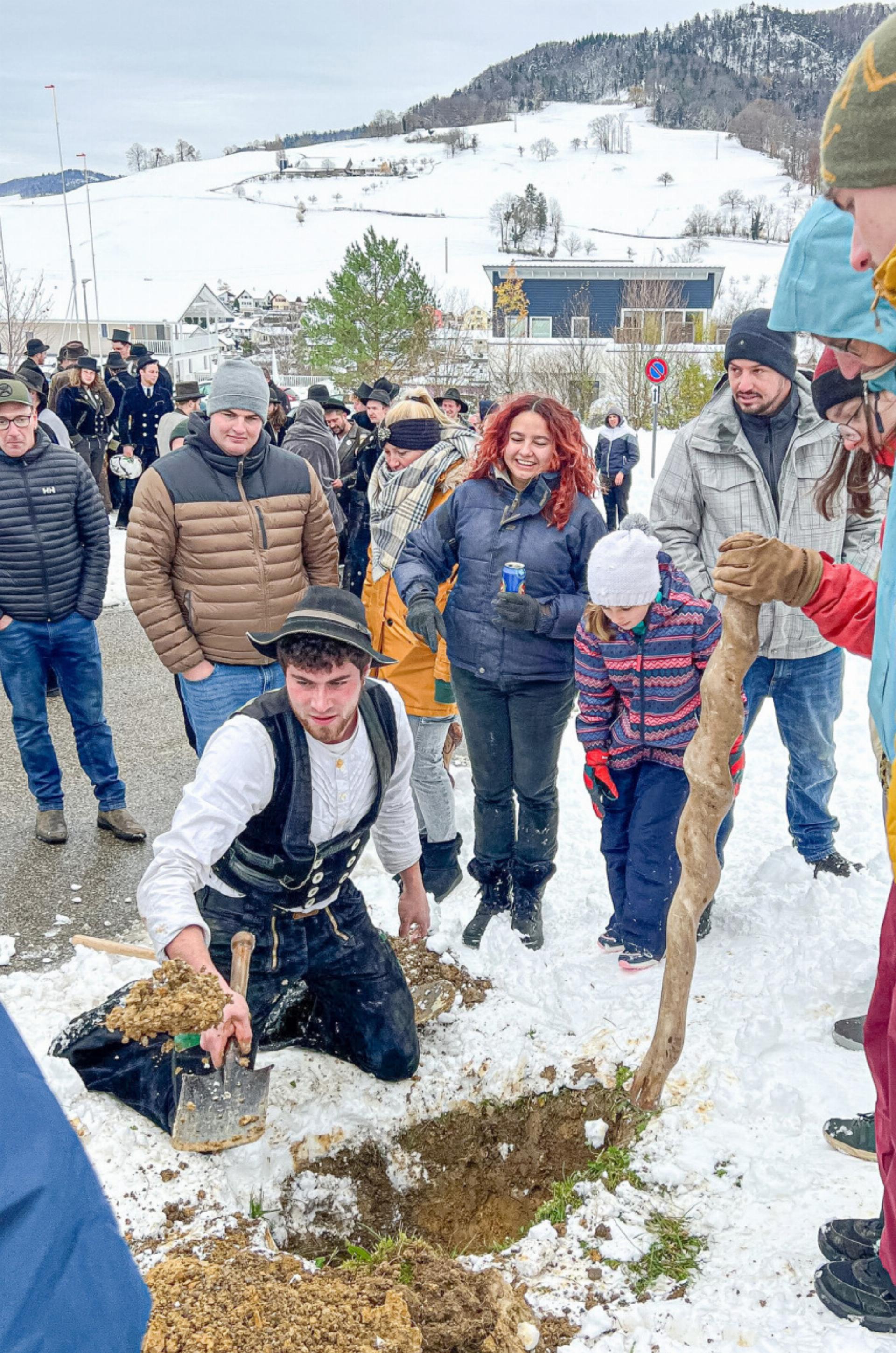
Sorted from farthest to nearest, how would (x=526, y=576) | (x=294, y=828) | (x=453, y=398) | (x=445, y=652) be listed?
(x=453, y=398), (x=445, y=652), (x=526, y=576), (x=294, y=828)

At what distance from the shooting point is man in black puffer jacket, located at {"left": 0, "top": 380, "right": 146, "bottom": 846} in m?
5.13

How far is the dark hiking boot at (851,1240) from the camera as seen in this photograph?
97.4 inches

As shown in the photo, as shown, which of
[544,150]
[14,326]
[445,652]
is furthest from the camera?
[544,150]

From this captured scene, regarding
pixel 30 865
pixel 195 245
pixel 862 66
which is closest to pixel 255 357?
pixel 30 865

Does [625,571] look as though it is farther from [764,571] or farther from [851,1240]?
[851,1240]

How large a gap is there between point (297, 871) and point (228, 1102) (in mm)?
688

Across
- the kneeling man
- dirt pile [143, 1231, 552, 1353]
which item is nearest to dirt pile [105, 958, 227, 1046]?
the kneeling man

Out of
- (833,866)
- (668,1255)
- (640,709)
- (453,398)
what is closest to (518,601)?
(640,709)

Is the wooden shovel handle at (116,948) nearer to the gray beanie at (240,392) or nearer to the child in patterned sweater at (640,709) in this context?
the child in patterned sweater at (640,709)

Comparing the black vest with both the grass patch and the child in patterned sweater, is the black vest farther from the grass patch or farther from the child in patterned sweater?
the grass patch

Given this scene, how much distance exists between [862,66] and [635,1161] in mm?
2830

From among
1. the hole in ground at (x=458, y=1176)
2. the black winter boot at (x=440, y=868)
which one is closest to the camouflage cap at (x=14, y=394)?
the black winter boot at (x=440, y=868)

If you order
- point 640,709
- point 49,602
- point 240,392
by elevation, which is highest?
point 240,392

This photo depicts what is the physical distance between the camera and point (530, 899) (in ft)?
14.0
